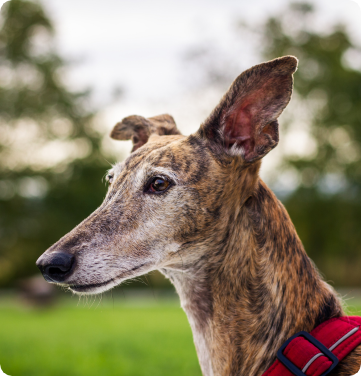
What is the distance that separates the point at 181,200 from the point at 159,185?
0.18 m

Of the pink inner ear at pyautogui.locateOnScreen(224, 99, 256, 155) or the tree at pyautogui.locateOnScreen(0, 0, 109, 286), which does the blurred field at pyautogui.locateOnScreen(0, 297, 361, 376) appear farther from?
the tree at pyautogui.locateOnScreen(0, 0, 109, 286)

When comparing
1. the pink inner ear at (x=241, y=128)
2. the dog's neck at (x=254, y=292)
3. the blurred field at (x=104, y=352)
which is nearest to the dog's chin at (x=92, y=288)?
the dog's neck at (x=254, y=292)

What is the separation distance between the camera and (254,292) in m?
2.42

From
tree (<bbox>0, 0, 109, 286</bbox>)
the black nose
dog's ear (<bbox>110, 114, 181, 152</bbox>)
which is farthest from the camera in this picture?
tree (<bbox>0, 0, 109, 286</bbox>)

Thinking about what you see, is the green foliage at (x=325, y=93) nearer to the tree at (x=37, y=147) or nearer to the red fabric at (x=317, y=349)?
the red fabric at (x=317, y=349)

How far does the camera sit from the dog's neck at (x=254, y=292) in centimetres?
240

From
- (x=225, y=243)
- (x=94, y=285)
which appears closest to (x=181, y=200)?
(x=225, y=243)

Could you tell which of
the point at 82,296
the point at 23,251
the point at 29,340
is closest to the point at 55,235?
the point at 23,251

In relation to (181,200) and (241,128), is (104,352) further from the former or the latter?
(241,128)

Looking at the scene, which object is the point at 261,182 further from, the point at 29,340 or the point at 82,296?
the point at 29,340

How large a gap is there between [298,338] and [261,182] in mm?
954

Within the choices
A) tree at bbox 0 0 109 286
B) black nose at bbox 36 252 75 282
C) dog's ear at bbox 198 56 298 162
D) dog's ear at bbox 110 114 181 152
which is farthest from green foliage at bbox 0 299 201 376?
tree at bbox 0 0 109 286

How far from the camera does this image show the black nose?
89.6 inches

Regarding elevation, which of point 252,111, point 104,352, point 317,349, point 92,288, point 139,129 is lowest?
point 104,352
